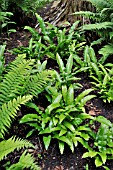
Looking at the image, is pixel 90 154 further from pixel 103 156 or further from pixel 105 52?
pixel 105 52

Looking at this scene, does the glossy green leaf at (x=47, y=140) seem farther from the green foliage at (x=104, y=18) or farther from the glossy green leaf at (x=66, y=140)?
the green foliage at (x=104, y=18)

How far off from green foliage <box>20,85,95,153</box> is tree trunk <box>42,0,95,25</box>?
262 cm

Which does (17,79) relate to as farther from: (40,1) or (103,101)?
(40,1)

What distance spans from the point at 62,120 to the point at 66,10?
350 cm

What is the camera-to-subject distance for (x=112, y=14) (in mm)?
5375

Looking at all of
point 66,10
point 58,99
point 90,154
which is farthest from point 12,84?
point 66,10

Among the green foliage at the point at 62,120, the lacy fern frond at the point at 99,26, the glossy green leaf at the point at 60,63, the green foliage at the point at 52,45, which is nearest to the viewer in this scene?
the green foliage at the point at 62,120

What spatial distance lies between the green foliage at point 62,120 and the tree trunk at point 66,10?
2618mm

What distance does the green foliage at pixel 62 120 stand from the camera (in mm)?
3900

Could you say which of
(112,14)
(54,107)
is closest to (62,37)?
(112,14)

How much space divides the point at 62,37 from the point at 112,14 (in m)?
1.11

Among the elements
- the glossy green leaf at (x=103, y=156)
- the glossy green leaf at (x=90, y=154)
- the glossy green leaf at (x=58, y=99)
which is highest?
the glossy green leaf at (x=58, y=99)

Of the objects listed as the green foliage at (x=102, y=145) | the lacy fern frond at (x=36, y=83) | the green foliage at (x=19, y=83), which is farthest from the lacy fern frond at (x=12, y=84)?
the green foliage at (x=102, y=145)

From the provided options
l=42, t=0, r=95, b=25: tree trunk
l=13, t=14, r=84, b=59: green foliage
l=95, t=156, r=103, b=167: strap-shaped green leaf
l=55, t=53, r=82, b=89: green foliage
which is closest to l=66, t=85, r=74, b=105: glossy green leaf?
l=55, t=53, r=82, b=89: green foliage
